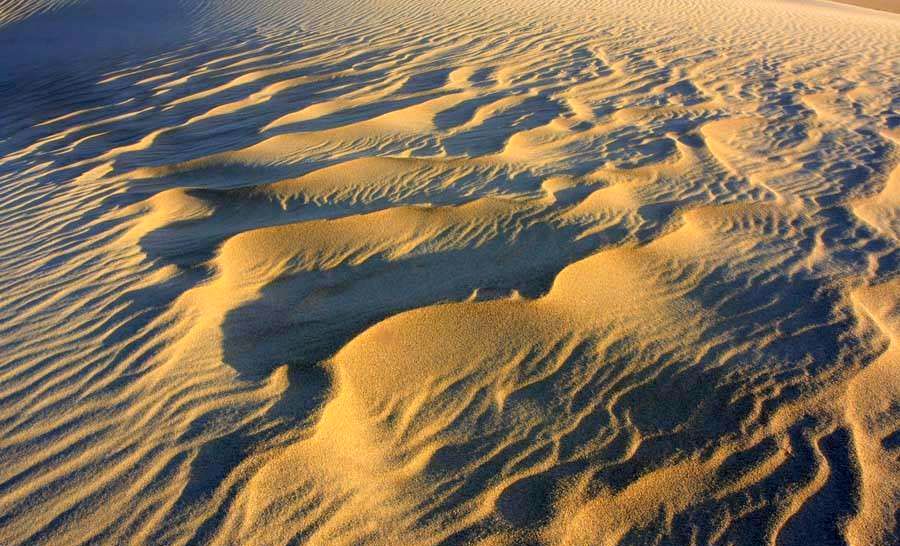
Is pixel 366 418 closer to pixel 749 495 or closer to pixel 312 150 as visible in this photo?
pixel 749 495

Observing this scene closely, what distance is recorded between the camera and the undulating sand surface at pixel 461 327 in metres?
1.79

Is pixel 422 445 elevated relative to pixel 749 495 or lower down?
elevated

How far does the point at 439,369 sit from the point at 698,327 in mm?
1165

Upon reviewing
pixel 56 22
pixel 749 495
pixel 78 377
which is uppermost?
pixel 56 22

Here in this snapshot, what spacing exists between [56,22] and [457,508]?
14.9 meters

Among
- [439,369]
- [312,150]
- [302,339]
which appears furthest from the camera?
[312,150]

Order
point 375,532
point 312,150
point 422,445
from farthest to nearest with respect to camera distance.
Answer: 1. point 312,150
2. point 422,445
3. point 375,532

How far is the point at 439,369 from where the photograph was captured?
2262mm

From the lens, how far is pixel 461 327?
2.46 metres

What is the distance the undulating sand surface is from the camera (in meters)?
1.79

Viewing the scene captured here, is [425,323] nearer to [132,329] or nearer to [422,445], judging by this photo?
[422,445]

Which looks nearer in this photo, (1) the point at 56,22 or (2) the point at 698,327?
(2) the point at 698,327

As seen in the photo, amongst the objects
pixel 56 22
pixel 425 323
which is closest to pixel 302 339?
pixel 425 323

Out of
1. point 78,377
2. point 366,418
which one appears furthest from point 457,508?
point 78,377
